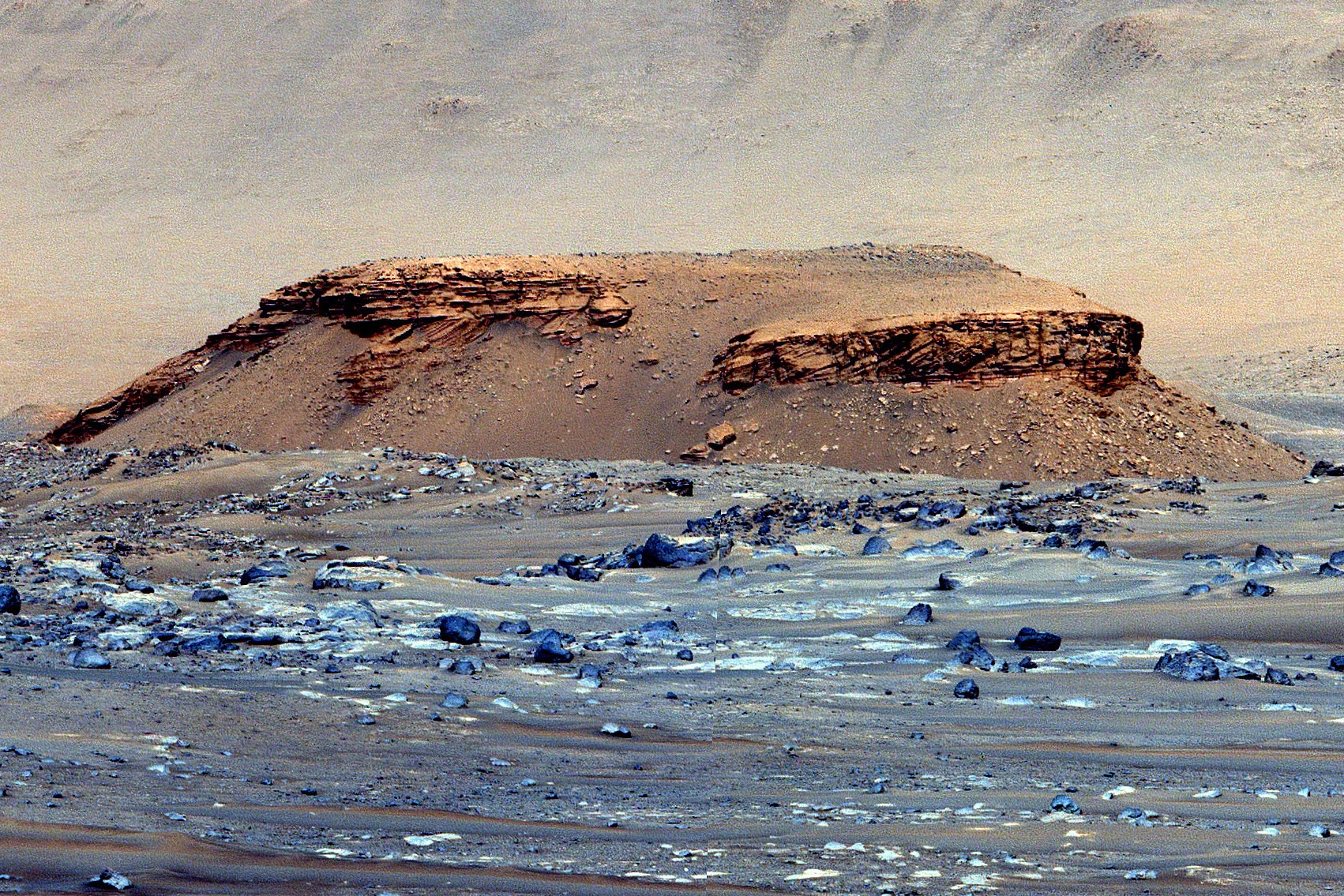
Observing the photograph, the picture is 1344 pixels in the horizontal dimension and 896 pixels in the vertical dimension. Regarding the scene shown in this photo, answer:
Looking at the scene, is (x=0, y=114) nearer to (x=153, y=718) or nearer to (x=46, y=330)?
(x=46, y=330)

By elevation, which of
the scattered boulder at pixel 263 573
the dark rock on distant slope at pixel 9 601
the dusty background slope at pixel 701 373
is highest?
the dusty background slope at pixel 701 373

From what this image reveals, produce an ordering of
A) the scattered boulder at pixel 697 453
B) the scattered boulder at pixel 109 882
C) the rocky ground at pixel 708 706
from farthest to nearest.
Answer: the scattered boulder at pixel 697 453, the rocky ground at pixel 708 706, the scattered boulder at pixel 109 882

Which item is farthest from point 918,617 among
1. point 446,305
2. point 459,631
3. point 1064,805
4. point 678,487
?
point 446,305

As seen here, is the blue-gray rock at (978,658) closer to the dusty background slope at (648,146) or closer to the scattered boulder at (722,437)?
the scattered boulder at (722,437)

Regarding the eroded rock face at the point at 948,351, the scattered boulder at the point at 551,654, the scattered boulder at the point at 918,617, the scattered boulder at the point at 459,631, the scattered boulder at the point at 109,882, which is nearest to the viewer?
the scattered boulder at the point at 109,882

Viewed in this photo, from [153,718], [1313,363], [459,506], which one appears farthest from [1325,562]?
[1313,363]

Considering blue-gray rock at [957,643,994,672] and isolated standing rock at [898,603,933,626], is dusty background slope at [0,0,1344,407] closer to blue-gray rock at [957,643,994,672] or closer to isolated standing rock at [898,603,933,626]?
isolated standing rock at [898,603,933,626]

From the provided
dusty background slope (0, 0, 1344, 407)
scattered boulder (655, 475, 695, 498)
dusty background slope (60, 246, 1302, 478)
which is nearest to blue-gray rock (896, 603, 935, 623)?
scattered boulder (655, 475, 695, 498)

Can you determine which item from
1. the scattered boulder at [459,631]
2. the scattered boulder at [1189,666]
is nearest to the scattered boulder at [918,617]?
the scattered boulder at [1189,666]
